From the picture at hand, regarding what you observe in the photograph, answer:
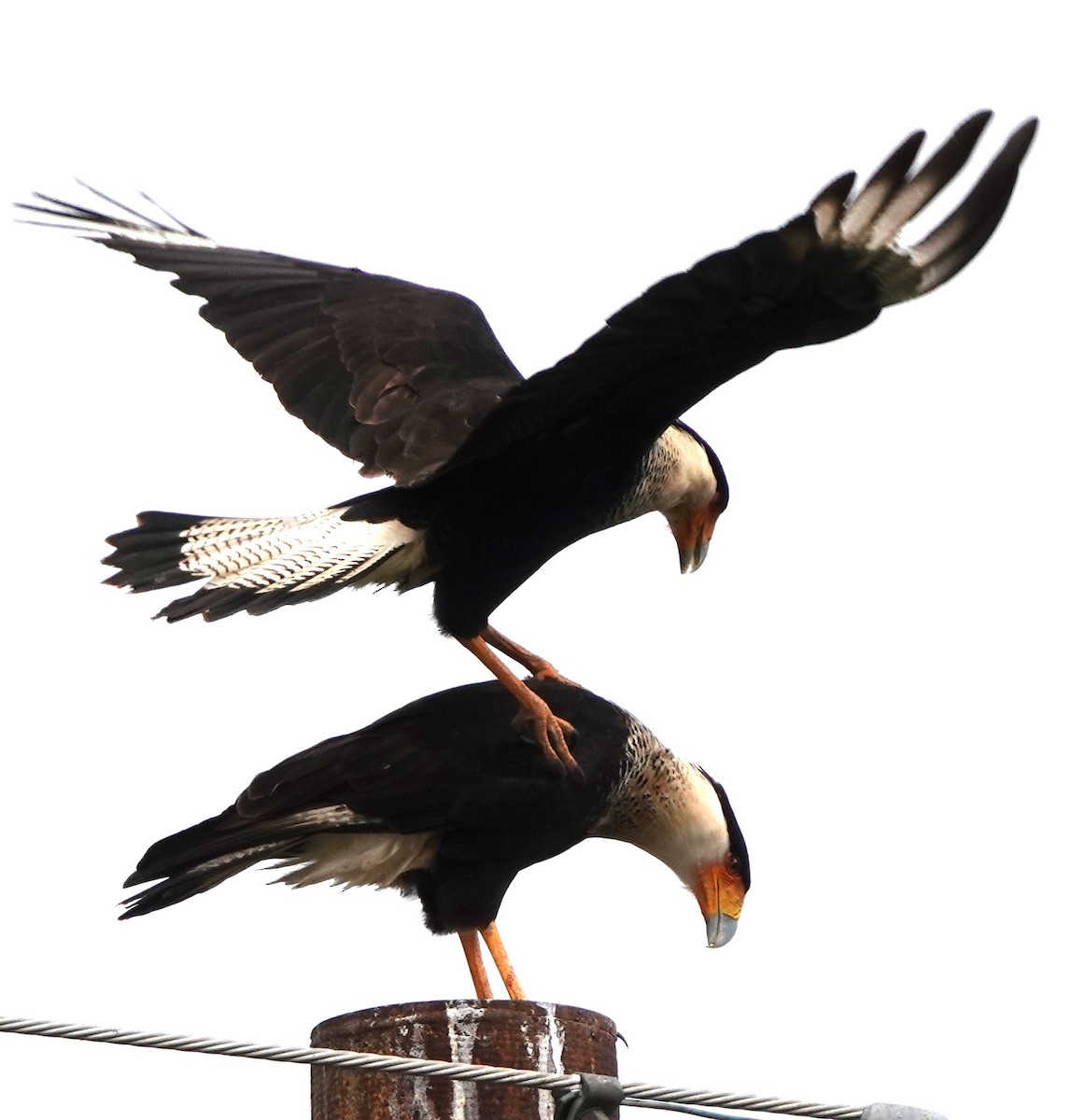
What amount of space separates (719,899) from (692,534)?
1.28m

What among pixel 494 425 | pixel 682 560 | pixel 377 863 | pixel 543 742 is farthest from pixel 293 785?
pixel 682 560

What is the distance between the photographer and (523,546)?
598 centimetres

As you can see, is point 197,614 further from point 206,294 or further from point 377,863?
point 206,294

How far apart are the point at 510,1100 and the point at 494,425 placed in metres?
2.24

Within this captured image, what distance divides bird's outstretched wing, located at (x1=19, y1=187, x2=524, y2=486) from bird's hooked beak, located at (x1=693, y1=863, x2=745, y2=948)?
66.0 inches

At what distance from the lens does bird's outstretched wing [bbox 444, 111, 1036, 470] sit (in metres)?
4.88

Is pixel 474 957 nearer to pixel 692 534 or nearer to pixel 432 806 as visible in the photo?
pixel 432 806

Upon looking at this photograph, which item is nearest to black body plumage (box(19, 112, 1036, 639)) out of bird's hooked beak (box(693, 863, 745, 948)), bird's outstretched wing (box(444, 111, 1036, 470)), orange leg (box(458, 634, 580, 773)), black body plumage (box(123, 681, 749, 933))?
bird's outstretched wing (box(444, 111, 1036, 470))

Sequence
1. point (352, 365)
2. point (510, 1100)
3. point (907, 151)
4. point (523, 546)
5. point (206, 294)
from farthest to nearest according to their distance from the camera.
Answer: point (206, 294), point (352, 365), point (523, 546), point (907, 151), point (510, 1100)

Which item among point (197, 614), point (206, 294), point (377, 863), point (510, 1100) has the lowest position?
point (510, 1100)

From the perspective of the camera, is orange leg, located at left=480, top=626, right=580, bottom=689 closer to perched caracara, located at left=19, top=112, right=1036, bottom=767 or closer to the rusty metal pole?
perched caracara, located at left=19, top=112, right=1036, bottom=767

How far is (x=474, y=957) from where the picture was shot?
5668 mm

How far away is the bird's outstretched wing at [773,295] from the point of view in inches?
192

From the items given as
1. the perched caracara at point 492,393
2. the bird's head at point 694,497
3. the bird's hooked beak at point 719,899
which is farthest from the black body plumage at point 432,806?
the bird's head at point 694,497
